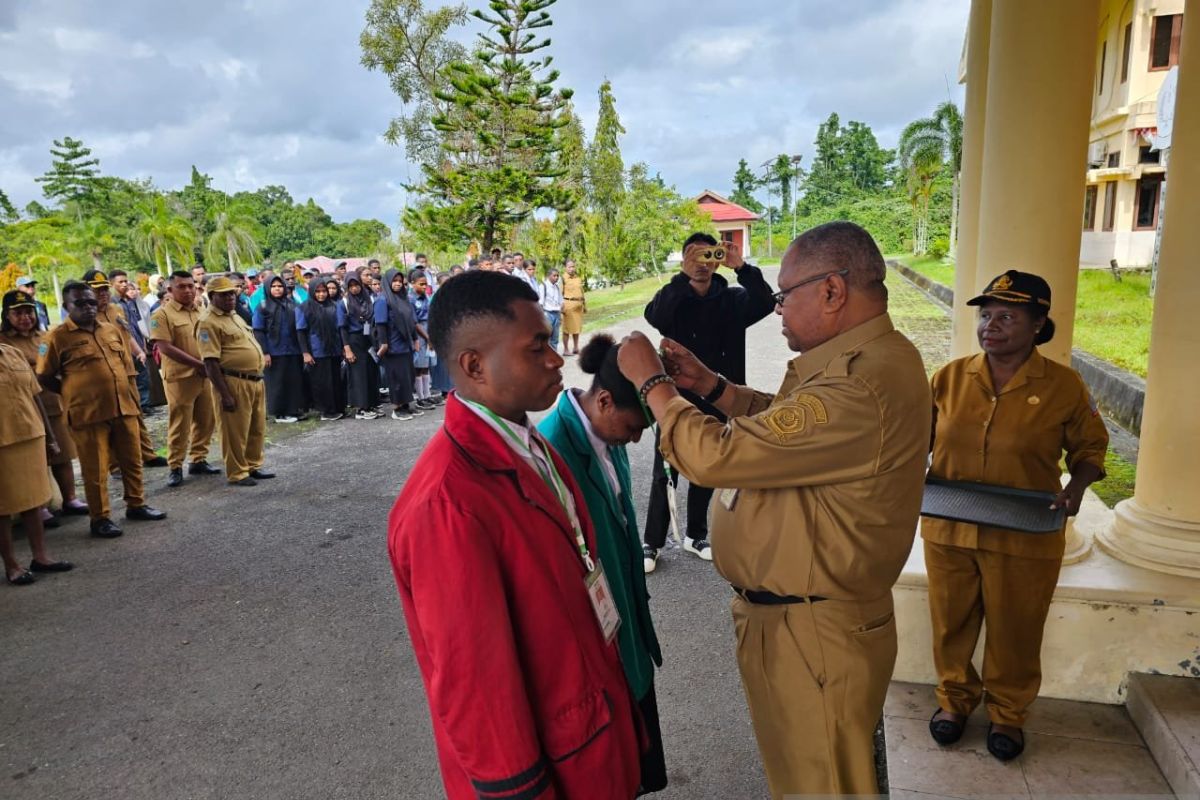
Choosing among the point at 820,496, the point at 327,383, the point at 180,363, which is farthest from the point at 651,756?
the point at 327,383

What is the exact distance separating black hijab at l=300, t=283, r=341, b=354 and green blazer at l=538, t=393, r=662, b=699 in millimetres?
8641

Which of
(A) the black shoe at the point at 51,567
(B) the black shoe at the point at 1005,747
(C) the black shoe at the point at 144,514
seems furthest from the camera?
(C) the black shoe at the point at 144,514

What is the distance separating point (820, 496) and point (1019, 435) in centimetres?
129

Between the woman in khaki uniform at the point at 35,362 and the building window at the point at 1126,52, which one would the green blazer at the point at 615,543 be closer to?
the woman in khaki uniform at the point at 35,362

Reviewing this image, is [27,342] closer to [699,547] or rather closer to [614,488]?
[699,547]

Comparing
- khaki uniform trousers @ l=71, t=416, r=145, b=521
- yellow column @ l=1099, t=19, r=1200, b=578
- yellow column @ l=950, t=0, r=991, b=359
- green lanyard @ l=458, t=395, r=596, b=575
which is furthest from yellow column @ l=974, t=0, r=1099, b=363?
khaki uniform trousers @ l=71, t=416, r=145, b=521

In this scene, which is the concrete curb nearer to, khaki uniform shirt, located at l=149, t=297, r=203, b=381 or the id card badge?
the id card badge

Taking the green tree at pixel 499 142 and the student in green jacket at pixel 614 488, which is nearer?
the student in green jacket at pixel 614 488

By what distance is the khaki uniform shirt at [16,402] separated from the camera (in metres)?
4.80

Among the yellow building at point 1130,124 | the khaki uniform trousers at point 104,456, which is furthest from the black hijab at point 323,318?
the yellow building at point 1130,124

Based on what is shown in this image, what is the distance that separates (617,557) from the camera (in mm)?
2115

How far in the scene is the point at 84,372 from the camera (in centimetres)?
576

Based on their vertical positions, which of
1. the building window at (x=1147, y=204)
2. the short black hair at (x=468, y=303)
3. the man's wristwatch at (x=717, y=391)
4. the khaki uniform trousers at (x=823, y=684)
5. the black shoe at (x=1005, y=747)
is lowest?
the black shoe at (x=1005, y=747)

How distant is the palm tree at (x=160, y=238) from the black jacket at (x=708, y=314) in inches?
1515
